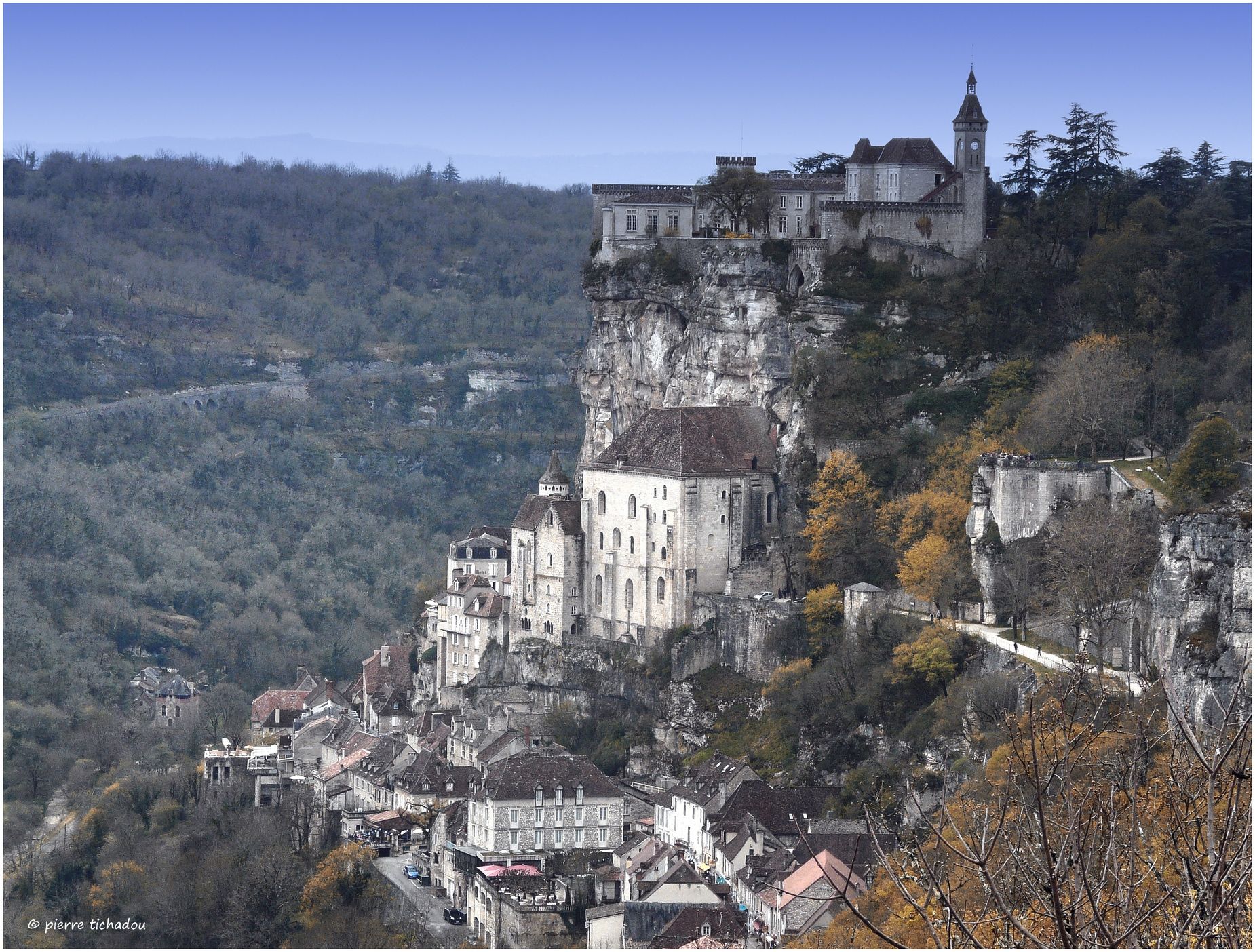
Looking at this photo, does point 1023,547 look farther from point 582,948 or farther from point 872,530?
point 582,948

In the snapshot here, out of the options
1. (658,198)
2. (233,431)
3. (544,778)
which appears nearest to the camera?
(544,778)

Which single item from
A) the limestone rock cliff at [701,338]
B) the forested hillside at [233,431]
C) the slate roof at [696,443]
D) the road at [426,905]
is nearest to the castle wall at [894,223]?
the limestone rock cliff at [701,338]

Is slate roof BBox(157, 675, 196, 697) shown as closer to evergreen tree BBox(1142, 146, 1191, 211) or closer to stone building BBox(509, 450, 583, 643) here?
stone building BBox(509, 450, 583, 643)

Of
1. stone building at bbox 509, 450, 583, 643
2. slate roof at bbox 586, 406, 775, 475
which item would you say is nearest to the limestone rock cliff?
slate roof at bbox 586, 406, 775, 475

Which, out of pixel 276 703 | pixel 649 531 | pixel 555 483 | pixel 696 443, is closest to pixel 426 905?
pixel 649 531

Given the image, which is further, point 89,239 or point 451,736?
point 89,239

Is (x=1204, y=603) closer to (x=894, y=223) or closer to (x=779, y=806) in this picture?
(x=779, y=806)

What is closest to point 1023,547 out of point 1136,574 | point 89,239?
point 1136,574
